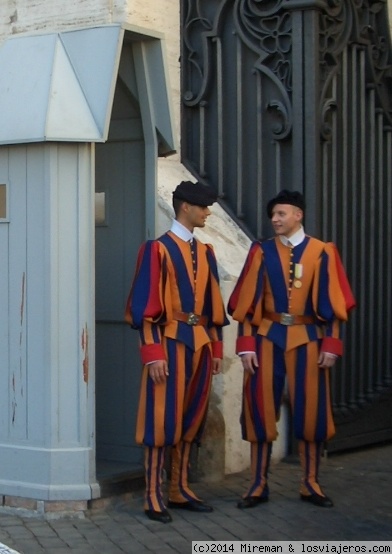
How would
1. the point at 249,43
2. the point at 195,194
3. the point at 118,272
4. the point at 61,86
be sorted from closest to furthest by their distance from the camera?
the point at 61,86
the point at 195,194
the point at 118,272
the point at 249,43

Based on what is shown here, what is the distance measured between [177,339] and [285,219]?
0.84 m

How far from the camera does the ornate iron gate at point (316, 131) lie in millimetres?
7312

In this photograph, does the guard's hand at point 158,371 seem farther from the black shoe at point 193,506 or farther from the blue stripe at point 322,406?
the blue stripe at point 322,406

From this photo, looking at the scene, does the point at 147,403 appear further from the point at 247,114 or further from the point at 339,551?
the point at 247,114

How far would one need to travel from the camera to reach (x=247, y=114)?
758cm

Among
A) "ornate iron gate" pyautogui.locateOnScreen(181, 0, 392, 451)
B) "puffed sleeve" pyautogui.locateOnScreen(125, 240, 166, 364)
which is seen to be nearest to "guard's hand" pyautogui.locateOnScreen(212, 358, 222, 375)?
"puffed sleeve" pyautogui.locateOnScreen(125, 240, 166, 364)

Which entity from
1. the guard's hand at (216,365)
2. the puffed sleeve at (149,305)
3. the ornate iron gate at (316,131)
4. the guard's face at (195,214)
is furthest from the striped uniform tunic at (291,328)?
the ornate iron gate at (316,131)

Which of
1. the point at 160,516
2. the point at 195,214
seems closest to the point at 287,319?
the point at 195,214

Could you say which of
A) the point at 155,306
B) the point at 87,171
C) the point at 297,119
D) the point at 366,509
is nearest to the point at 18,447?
the point at 155,306

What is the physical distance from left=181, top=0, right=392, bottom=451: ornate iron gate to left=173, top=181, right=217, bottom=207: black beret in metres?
1.32

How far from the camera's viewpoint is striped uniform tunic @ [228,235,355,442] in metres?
6.19

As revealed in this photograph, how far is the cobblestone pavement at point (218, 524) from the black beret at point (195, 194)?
1587mm

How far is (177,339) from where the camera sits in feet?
19.8

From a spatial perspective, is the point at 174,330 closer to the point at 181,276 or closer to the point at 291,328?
the point at 181,276
